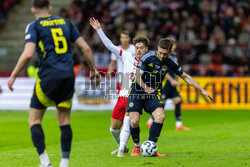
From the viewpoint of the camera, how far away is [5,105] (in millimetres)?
20156

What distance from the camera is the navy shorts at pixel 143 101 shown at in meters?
8.24

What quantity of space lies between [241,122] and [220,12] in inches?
412

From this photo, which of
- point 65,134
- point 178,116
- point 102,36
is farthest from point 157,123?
point 178,116

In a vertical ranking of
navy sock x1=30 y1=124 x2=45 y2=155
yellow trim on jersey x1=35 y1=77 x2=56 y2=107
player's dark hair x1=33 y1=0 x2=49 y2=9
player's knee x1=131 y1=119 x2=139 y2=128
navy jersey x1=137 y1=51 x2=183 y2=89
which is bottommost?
player's knee x1=131 y1=119 x2=139 y2=128

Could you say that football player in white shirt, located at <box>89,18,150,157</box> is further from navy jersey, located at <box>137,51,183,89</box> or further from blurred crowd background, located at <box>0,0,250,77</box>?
blurred crowd background, located at <box>0,0,250,77</box>

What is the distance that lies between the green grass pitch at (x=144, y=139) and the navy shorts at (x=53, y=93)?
1.19m

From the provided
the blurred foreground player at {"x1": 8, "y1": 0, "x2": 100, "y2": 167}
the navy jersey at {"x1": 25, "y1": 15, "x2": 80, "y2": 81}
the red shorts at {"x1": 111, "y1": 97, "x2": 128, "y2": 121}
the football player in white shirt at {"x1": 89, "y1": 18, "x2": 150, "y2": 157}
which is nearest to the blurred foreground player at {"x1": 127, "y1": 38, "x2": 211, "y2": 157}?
the football player in white shirt at {"x1": 89, "y1": 18, "x2": 150, "y2": 157}

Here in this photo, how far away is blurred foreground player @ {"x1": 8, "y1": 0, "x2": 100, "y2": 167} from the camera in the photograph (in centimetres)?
637

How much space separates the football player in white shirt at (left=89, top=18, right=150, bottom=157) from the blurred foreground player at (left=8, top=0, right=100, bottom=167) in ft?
6.79

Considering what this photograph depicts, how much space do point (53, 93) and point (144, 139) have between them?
476cm

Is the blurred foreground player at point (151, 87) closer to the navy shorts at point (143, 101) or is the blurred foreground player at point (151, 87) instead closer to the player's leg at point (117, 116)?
the navy shorts at point (143, 101)

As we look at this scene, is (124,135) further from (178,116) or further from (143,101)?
(178,116)

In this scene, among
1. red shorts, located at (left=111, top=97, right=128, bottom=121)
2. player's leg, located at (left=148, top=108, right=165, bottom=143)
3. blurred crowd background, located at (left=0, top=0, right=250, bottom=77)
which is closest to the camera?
player's leg, located at (left=148, top=108, right=165, bottom=143)

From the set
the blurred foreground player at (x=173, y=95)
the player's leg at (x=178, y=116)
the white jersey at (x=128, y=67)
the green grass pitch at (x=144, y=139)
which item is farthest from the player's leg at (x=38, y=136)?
the player's leg at (x=178, y=116)
